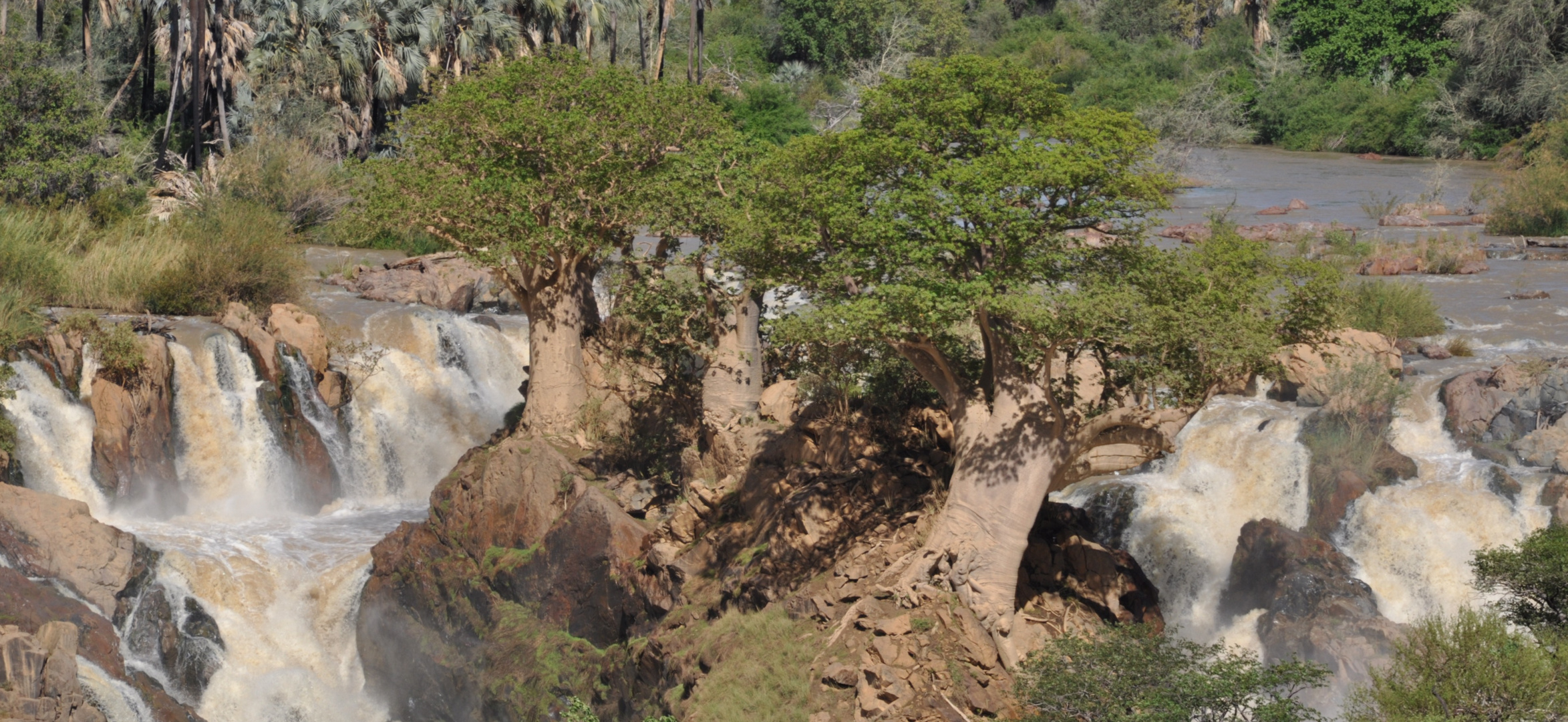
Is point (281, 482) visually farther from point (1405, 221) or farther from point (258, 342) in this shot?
point (1405, 221)

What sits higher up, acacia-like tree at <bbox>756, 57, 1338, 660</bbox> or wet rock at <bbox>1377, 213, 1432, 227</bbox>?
acacia-like tree at <bbox>756, 57, 1338, 660</bbox>

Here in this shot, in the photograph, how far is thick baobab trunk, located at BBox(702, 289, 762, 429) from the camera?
61.7 ft

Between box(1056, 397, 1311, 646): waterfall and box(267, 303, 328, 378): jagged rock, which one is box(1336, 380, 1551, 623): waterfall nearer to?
box(1056, 397, 1311, 646): waterfall

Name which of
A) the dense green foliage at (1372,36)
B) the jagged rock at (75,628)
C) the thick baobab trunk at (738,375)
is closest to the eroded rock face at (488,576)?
the thick baobab trunk at (738,375)

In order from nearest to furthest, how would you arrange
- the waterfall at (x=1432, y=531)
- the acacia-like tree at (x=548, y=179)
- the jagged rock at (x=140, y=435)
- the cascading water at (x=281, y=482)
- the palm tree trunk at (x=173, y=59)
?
1. the waterfall at (x=1432, y=531)
2. the cascading water at (x=281, y=482)
3. the acacia-like tree at (x=548, y=179)
4. the jagged rock at (x=140, y=435)
5. the palm tree trunk at (x=173, y=59)

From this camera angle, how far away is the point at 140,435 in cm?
2191

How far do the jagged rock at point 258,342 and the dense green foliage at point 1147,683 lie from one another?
15.0 meters

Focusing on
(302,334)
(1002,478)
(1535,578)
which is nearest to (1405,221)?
(1002,478)

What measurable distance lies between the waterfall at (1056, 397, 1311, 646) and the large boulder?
0.74 m

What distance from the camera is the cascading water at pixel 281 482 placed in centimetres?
1919

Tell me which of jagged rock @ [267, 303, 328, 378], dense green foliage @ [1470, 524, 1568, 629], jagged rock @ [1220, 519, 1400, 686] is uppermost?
dense green foliage @ [1470, 524, 1568, 629]

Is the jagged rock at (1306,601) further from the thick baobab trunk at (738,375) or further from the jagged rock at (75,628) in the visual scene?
the jagged rock at (75,628)

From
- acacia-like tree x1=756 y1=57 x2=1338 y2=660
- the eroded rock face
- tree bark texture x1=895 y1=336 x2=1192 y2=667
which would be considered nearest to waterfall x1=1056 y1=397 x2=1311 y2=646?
acacia-like tree x1=756 y1=57 x2=1338 y2=660

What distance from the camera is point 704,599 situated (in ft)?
53.9
